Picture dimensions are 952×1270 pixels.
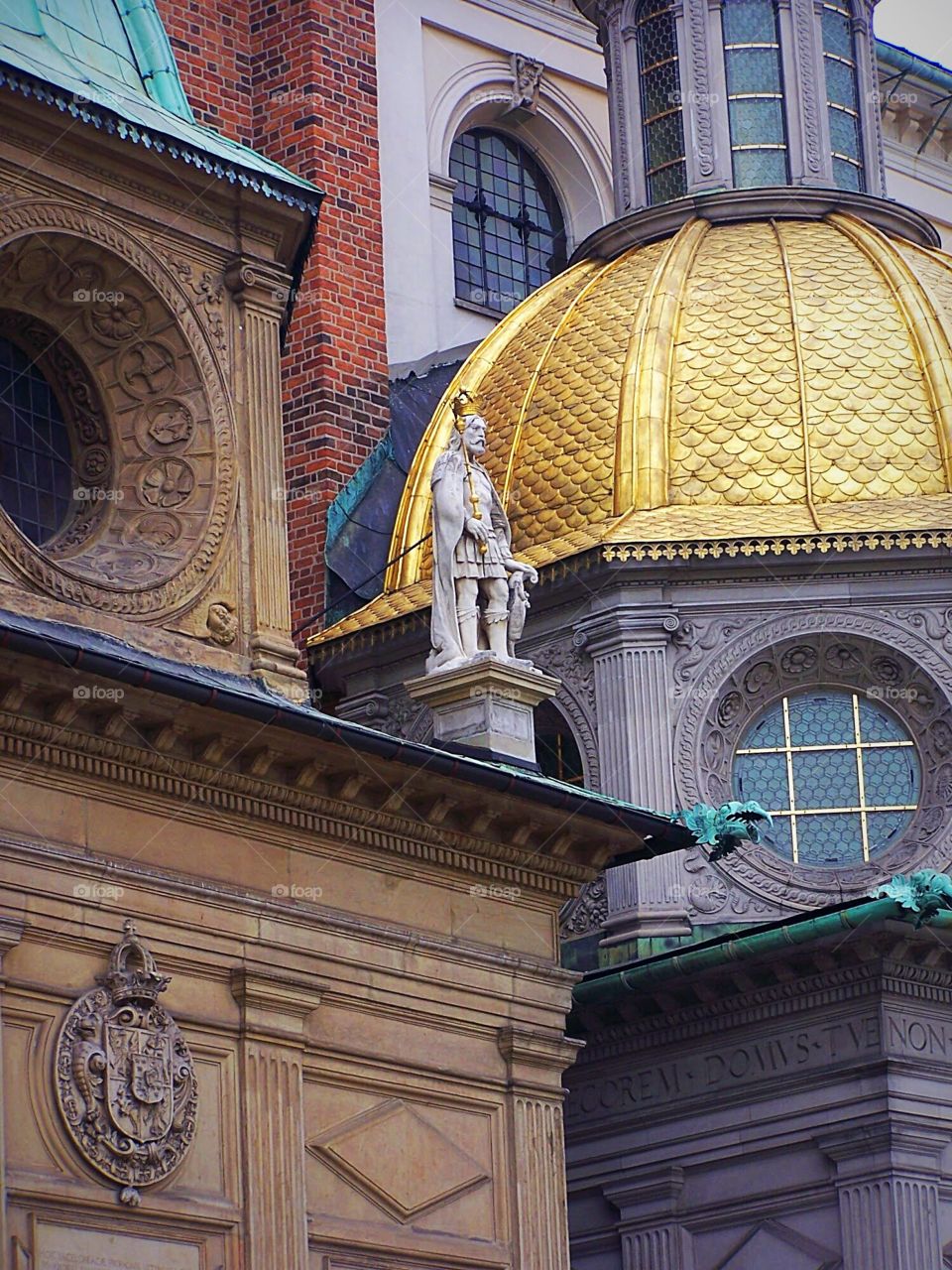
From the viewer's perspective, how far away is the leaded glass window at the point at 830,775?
27.2 metres

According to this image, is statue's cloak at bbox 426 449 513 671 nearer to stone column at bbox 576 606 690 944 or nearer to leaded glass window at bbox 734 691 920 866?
stone column at bbox 576 606 690 944

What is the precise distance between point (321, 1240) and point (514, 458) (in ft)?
34.6

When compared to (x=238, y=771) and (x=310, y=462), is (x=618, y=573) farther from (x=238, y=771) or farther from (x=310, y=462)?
(x=238, y=771)

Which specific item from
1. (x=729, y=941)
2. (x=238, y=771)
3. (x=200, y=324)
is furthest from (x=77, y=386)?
(x=729, y=941)

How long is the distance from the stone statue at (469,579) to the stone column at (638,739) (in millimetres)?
4694

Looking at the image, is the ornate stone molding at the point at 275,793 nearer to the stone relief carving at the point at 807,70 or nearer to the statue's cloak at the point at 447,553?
the statue's cloak at the point at 447,553

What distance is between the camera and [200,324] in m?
21.2

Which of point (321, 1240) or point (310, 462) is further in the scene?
point (310, 462)

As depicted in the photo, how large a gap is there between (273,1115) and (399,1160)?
110 centimetres

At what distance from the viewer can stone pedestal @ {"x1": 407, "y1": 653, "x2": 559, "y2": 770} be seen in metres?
21.9

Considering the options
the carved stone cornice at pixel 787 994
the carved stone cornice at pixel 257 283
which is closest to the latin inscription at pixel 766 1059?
the carved stone cornice at pixel 787 994

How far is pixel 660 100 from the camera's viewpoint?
3209 centimetres

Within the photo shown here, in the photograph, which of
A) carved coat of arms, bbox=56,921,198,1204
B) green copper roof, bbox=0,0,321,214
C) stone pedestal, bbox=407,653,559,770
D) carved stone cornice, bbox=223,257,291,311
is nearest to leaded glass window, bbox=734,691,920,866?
stone pedestal, bbox=407,653,559,770

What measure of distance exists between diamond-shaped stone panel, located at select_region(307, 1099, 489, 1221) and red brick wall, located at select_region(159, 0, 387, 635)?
33.9 ft
